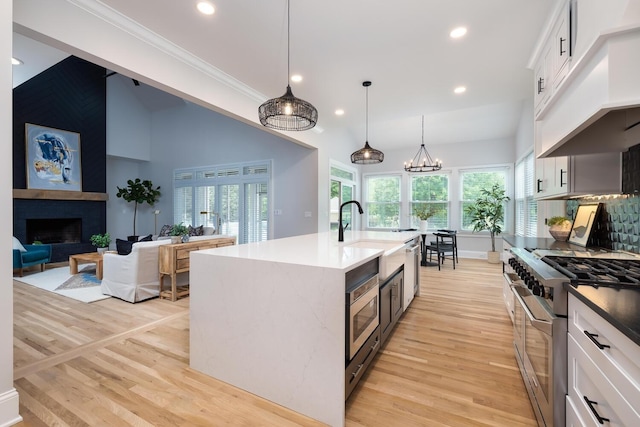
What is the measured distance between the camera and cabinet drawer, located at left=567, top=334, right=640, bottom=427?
87cm

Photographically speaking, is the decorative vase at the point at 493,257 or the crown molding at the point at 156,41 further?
the decorative vase at the point at 493,257

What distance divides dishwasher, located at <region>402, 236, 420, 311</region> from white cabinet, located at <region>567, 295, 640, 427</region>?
189 centimetres

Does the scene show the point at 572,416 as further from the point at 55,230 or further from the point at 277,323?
the point at 55,230

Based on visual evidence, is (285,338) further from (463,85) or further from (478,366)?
(463,85)

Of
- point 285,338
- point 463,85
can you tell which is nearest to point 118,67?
point 285,338

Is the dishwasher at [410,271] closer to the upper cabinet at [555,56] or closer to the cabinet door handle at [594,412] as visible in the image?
the upper cabinet at [555,56]

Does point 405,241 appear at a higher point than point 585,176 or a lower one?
lower

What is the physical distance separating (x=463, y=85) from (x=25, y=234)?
29.9 ft

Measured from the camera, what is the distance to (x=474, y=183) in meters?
7.04

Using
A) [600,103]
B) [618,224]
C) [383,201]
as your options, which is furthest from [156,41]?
[383,201]

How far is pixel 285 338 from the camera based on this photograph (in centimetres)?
175

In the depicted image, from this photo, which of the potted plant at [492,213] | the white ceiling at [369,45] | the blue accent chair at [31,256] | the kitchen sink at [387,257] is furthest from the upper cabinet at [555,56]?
the blue accent chair at [31,256]

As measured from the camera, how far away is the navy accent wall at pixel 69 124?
6180mm

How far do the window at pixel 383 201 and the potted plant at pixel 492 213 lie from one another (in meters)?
1.91
